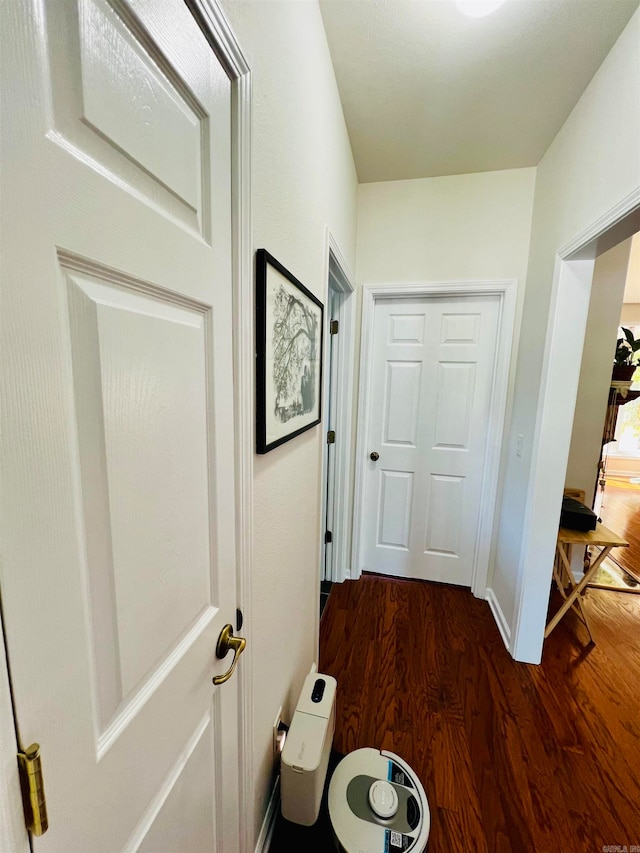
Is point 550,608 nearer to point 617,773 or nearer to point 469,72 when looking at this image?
point 617,773

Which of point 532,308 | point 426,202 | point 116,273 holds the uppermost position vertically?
point 426,202

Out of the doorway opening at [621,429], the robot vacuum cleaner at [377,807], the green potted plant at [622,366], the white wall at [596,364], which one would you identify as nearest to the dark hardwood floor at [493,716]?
the robot vacuum cleaner at [377,807]

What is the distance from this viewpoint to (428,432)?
8.22ft

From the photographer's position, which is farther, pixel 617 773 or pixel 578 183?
pixel 578 183

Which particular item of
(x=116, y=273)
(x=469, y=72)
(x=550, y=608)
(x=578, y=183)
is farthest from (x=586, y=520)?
(x=116, y=273)

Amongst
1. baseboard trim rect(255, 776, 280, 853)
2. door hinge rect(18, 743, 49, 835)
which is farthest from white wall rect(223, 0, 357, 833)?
door hinge rect(18, 743, 49, 835)

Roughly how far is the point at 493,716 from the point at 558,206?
2417 mm

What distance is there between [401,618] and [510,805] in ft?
3.23

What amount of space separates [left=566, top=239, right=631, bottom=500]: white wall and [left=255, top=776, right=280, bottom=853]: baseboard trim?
2.63 m

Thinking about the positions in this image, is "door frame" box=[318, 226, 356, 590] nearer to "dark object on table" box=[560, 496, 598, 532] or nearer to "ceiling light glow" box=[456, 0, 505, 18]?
"ceiling light glow" box=[456, 0, 505, 18]

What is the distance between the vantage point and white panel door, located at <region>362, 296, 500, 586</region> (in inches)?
93.7

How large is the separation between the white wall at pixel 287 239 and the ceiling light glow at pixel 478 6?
476mm

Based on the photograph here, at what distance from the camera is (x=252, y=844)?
1.01m

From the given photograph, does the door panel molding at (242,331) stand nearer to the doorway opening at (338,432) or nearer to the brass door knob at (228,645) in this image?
the brass door knob at (228,645)
